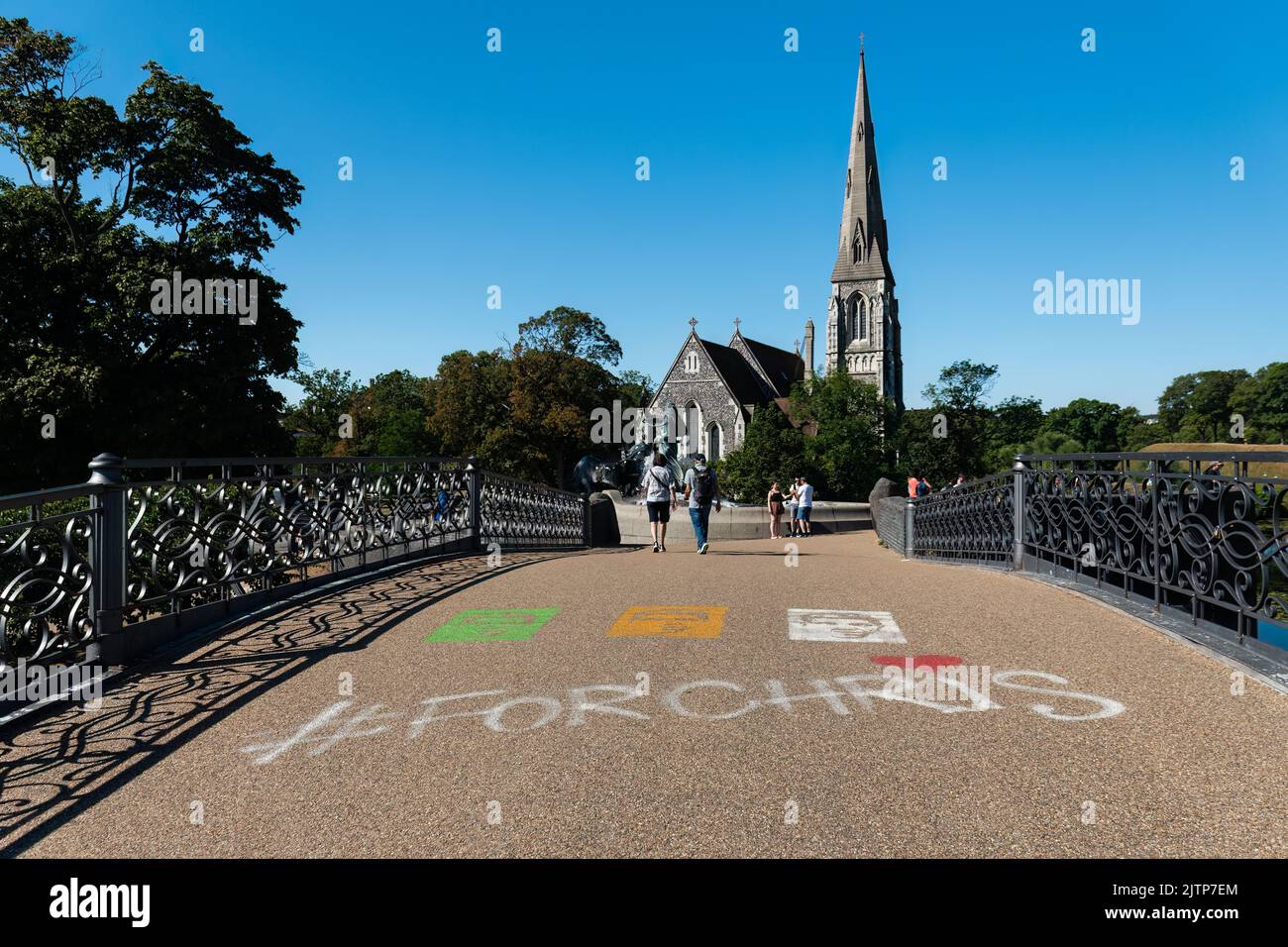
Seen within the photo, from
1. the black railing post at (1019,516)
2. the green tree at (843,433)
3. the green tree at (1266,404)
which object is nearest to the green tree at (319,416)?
the green tree at (843,433)

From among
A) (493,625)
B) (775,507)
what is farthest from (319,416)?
(493,625)

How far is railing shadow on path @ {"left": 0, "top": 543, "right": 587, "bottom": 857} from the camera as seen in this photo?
4031 millimetres

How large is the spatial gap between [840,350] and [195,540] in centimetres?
7938

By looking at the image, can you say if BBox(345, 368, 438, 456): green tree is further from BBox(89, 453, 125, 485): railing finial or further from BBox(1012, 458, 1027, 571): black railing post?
BBox(89, 453, 125, 485): railing finial

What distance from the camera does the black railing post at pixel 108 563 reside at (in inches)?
237

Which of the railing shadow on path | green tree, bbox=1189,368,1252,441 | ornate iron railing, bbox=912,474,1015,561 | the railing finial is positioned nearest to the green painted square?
the railing shadow on path

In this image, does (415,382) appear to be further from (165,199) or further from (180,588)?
(180,588)

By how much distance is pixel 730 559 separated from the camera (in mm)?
13273

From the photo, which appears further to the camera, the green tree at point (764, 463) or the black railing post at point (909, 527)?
the green tree at point (764, 463)

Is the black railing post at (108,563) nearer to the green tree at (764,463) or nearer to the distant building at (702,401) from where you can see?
the green tree at (764,463)

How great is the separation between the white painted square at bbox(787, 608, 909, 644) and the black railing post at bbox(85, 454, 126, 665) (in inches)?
194

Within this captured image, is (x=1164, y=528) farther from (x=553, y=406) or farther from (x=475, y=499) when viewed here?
(x=553, y=406)

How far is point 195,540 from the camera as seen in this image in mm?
7199

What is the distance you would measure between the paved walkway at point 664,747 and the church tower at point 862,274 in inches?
2992
